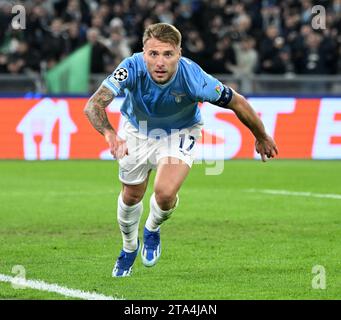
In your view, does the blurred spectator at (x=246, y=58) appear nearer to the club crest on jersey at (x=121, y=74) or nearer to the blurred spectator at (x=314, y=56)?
the blurred spectator at (x=314, y=56)

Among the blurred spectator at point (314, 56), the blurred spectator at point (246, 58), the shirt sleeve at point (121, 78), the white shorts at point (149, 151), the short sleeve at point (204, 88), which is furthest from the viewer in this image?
the blurred spectator at point (314, 56)

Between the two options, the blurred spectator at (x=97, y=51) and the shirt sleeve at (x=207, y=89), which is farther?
the blurred spectator at (x=97, y=51)

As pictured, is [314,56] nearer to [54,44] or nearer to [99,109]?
[54,44]

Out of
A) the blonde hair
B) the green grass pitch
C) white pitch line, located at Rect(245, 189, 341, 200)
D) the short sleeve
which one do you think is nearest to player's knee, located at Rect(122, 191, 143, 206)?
the green grass pitch

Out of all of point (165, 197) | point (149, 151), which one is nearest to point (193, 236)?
point (149, 151)

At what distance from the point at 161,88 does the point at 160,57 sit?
304mm

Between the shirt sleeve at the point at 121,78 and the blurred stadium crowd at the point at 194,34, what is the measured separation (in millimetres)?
13987

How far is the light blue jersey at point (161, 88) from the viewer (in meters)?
8.27

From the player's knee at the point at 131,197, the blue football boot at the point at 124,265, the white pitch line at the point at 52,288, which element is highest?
the player's knee at the point at 131,197

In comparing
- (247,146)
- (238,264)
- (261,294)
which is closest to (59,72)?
(247,146)

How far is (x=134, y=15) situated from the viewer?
24.4 metres

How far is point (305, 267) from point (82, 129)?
11502mm

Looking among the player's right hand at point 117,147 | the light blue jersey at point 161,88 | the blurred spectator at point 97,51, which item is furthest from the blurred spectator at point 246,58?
the player's right hand at point 117,147

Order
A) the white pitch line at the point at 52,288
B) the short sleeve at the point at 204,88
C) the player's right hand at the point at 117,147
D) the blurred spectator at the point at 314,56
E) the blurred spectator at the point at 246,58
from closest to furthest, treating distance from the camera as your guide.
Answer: the white pitch line at the point at 52,288 → the player's right hand at the point at 117,147 → the short sleeve at the point at 204,88 → the blurred spectator at the point at 246,58 → the blurred spectator at the point at 314,56
